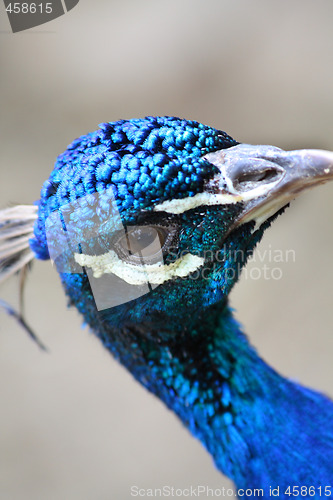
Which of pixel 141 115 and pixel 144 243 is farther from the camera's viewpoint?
pixel 141 115

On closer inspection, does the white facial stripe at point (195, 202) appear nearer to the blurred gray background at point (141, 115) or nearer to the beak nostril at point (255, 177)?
the beak nostril at point (255, 177)

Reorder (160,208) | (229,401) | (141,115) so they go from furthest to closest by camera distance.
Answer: (141,115), (229,401), (160,208)

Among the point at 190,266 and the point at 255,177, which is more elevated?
the point at 255,177

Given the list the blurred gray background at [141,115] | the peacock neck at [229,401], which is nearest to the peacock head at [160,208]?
the peacock neck at [229,401]

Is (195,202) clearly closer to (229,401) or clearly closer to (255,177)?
(255,177)

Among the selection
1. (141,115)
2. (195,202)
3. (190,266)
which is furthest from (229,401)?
(141,115)

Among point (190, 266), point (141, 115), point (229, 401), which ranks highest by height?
point (141, 115)
